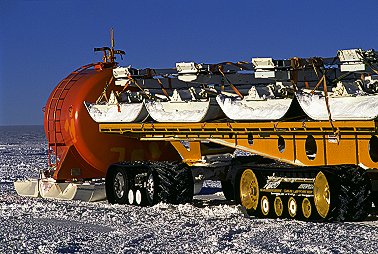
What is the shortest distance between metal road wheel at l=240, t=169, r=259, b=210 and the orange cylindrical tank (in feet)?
13.5

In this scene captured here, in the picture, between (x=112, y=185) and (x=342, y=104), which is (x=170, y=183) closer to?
(x=112, y=185)

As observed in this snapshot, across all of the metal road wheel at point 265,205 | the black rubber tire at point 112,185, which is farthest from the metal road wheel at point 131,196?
the metal road wheel at point 265,205

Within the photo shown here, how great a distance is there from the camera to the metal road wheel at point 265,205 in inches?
475

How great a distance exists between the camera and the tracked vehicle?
11.0m

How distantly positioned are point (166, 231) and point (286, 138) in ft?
9.80

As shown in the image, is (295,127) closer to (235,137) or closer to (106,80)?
(235,137)

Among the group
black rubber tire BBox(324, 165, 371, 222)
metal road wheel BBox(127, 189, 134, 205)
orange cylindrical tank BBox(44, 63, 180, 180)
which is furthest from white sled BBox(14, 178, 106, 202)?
black rubber tire BBox(324, 165, 371, 222)

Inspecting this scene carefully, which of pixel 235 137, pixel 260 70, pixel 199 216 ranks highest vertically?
pixel 260 70

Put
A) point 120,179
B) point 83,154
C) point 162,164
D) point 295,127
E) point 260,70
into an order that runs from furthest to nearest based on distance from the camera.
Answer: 1. point 83,154
2. point 120,179
3. point 162,164
4. point 260,70
5. point 295,127

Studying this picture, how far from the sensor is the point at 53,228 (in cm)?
1055

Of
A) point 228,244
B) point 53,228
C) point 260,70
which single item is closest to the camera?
point 228,244

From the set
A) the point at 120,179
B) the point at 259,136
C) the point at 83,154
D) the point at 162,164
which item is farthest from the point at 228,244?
the point at 83,154

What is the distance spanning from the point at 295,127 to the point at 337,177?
117 cm

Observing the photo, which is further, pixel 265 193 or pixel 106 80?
pixel 106 80
